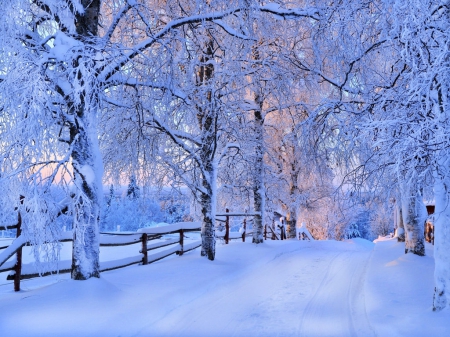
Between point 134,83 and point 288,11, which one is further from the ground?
point 288,11

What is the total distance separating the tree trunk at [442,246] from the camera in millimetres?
5562

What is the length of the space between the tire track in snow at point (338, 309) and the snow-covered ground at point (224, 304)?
2 centimetres

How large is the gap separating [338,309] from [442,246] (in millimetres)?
2107

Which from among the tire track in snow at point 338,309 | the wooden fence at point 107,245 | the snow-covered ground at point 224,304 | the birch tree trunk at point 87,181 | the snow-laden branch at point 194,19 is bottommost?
the tire track in snow at point 338,309

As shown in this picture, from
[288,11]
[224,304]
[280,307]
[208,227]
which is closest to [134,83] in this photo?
[288,11]

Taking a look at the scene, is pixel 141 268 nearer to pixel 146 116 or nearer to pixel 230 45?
pixel 146 116

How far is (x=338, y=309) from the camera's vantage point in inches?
269

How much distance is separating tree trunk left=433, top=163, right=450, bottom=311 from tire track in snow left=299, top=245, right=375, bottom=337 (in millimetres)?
1100

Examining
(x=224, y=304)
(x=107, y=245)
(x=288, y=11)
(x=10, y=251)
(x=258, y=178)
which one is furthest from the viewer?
(x=258, y=178)

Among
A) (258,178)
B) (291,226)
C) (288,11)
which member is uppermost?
(288,11)

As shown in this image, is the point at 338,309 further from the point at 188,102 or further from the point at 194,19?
the point at 194,19

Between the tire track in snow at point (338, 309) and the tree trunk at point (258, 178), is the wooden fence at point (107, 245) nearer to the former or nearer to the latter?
the tree trunk at point (258, 178)

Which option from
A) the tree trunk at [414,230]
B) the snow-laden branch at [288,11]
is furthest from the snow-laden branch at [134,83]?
the tree trunk at [414,230]

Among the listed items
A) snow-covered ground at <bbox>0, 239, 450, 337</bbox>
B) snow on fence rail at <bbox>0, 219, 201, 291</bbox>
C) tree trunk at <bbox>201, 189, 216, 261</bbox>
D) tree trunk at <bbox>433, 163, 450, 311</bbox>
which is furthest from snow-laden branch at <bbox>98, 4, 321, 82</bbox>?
tree trunk at <bbox>201, 189, 216, 261</bbox>
